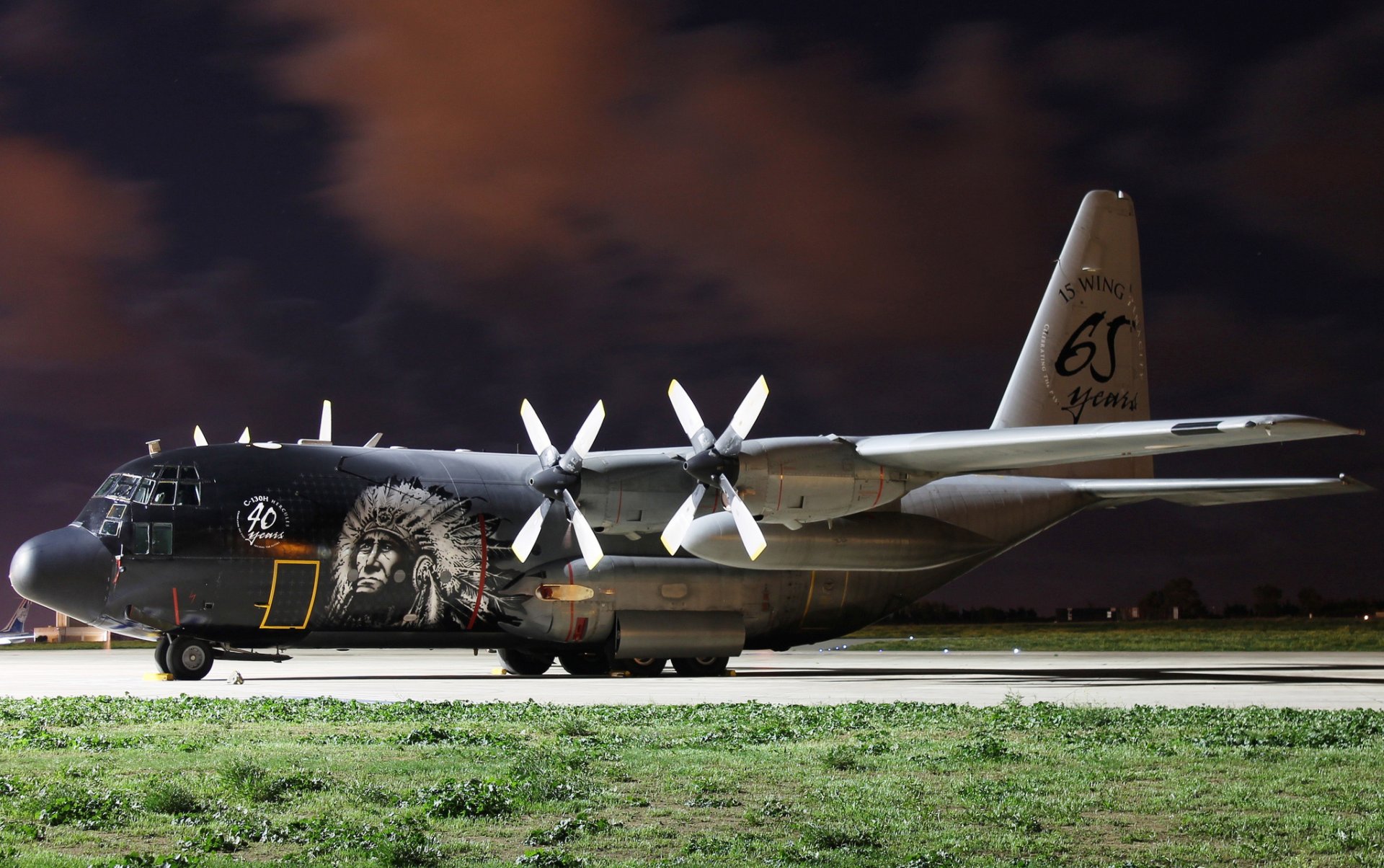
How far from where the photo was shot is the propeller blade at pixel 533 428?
24.1 m

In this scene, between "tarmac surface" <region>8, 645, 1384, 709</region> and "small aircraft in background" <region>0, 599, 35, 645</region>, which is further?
"small aircraft in background" <region>0, 599, 35, 645</region>

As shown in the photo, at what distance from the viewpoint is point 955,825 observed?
7.98 m

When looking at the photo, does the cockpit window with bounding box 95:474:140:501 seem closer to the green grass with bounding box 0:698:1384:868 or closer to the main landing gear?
the main landing gear

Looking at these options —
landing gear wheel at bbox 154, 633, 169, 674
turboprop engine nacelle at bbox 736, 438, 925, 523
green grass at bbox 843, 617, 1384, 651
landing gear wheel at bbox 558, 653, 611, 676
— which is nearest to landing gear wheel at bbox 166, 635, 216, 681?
landing gear wheel at bbox 154, 633, 169, 674

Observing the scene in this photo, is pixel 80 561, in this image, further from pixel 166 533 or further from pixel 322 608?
pixel 322 608

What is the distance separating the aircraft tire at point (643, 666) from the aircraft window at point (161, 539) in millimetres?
8930

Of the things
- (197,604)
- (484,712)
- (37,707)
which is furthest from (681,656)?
(37,707)

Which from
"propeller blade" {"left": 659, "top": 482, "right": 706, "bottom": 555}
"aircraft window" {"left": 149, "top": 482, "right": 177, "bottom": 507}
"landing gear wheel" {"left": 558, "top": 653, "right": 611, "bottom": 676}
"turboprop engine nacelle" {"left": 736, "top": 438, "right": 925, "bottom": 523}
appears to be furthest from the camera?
"landing gear wheel" {"left": 558, "top": 653, "right": 611, "bottom": 676}

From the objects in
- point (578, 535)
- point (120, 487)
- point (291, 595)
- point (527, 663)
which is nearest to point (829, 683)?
point (578, 535)

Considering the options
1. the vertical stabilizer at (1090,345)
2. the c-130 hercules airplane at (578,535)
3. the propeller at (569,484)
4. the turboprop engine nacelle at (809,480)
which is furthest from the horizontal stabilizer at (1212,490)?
the propeller at (569,484)

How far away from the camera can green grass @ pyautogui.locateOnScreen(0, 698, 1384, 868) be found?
7.23m

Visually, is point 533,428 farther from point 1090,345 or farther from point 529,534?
point 1090,345

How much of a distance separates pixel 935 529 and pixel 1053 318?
769cm

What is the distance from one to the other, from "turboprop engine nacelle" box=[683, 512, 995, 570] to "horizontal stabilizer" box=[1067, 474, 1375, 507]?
3651 millimetres
